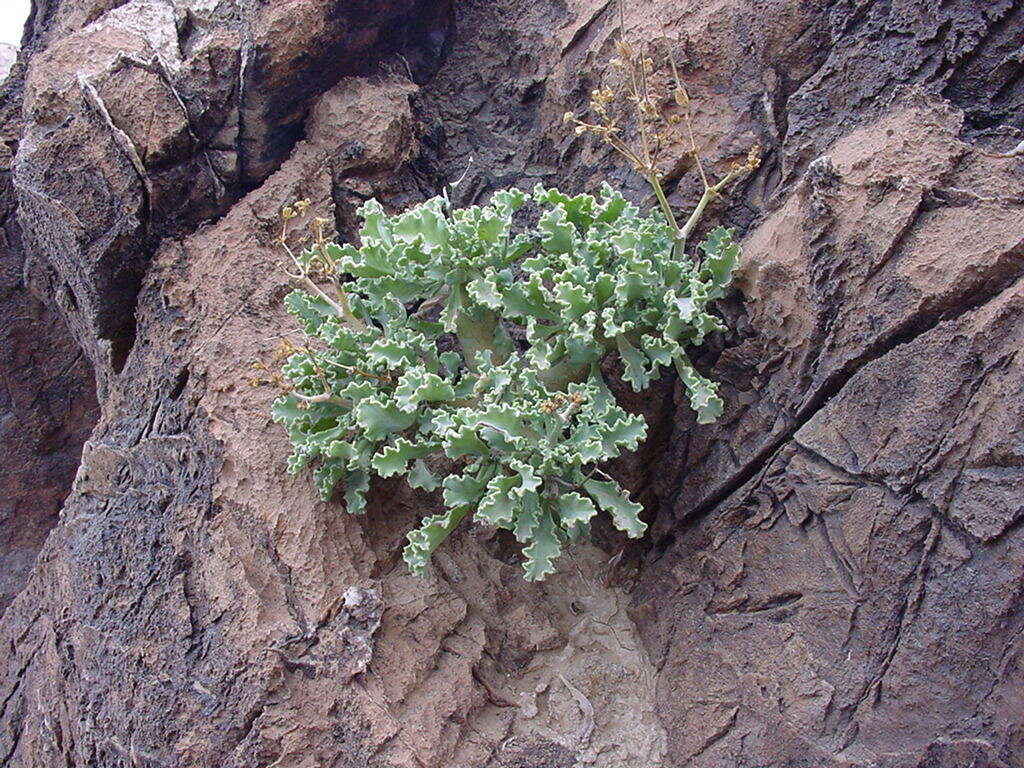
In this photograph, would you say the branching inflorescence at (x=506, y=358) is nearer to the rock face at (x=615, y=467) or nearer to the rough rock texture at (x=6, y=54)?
the rock face at (x=615, y=467)

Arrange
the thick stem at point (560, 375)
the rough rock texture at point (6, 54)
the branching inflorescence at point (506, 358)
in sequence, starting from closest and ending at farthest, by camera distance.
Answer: the branching inflorescence at point (506, 358) < the thick stem at point (560, 375) < the rough rock texture at point (6, 54)

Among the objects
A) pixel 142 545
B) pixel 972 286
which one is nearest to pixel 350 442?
pixel 142 545

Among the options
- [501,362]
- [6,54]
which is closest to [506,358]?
[501,362]

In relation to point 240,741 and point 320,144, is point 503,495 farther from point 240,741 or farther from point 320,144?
point 320,144

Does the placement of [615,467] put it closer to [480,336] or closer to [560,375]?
[560,375]

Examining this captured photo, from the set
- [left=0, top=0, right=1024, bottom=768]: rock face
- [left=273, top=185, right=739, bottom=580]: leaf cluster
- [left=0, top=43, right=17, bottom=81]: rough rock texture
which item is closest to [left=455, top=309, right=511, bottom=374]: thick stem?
[left=273, top=185, right=739, bottom=580]: leaf cluster

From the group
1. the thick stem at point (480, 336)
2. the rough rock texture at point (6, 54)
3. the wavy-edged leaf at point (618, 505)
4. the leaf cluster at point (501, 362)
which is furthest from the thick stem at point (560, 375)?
the rough rock texture at point (6, 54)
